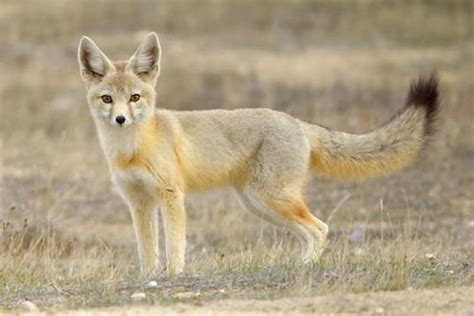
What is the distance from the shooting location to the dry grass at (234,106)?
8.45m

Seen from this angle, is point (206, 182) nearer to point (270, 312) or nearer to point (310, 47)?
point (270, 312)

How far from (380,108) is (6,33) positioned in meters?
10.4

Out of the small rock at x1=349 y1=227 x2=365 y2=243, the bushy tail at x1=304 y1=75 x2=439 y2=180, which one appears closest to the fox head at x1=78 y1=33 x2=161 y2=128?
the bushy tail at x1=304 y1=75 x2=439 y2=180

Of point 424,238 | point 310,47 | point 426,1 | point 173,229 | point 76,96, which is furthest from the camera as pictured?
point 426,1

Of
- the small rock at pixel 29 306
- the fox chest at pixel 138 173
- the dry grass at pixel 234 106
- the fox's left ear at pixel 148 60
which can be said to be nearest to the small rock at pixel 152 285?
the dry grass at pixel 234 106

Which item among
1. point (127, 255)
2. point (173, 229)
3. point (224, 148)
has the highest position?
point (224, 148)

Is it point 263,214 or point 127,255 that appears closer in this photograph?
point 263,214

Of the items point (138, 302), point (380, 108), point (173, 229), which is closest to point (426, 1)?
point (380, 108)

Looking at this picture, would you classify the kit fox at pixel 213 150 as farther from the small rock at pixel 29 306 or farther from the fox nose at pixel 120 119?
the small rock at pixel 29 306

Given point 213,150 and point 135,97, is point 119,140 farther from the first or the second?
point 213,150

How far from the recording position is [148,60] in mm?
9875

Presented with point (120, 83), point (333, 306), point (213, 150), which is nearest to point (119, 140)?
point (120, 83)

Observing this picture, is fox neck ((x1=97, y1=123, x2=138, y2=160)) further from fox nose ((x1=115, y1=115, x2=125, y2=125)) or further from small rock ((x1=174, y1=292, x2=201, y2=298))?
small rock ((x1=174, y1=292, x2=201, y2=298))

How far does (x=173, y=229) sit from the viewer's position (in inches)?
382
